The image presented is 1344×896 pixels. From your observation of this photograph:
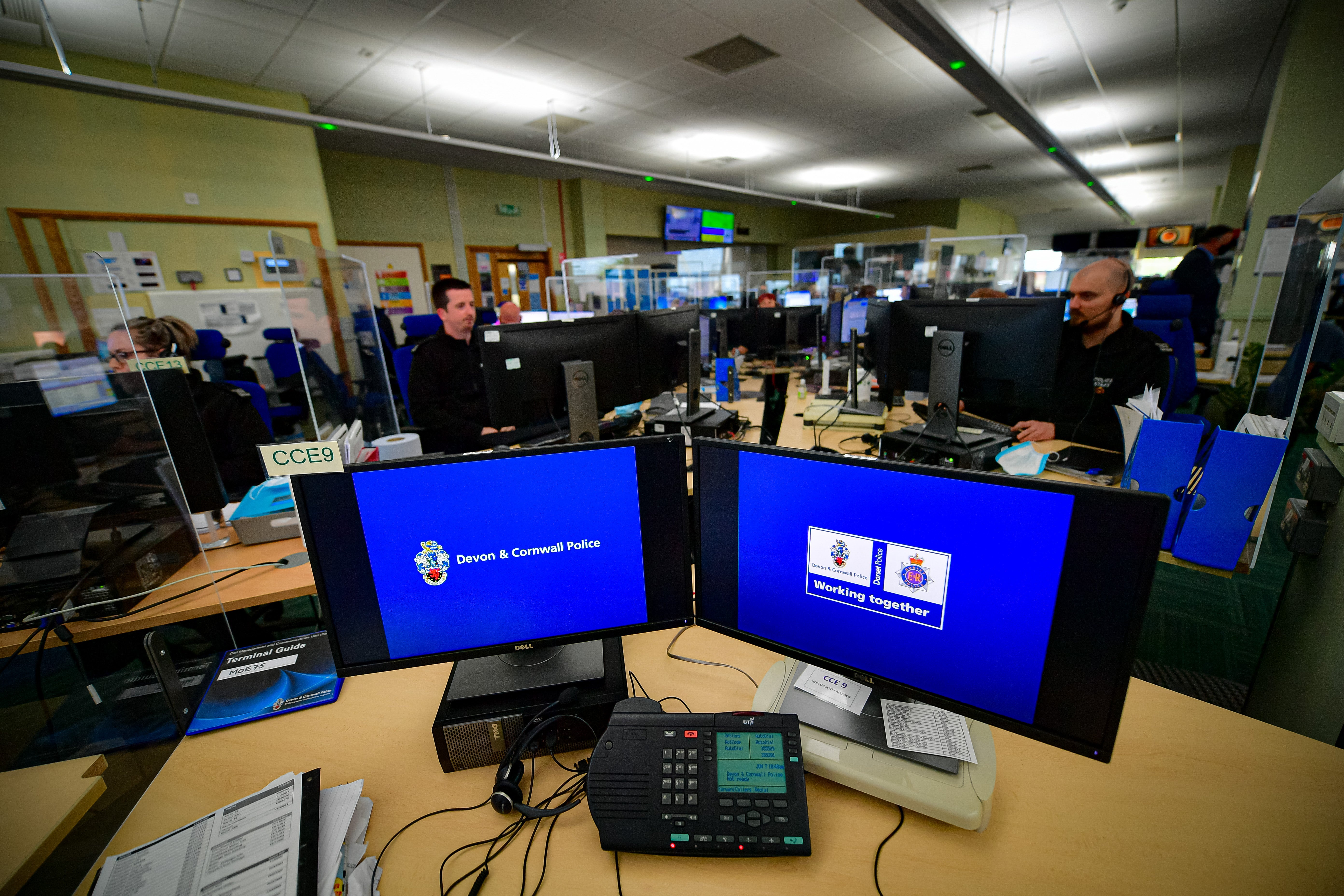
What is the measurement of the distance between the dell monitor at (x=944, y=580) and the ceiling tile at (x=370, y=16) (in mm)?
4050

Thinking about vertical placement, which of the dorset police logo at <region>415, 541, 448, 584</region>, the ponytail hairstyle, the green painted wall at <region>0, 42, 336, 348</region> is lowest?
the dorset police logo at <region>415, 541, 448, 584</region>

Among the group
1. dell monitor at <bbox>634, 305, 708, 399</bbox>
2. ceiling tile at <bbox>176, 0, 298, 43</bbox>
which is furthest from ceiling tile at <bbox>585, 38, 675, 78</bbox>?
dell monitor at <bbox>634, 305, 708, 399</bbox>

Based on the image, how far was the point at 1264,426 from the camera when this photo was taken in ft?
4.34

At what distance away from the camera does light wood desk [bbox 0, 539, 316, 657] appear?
51.3 inches

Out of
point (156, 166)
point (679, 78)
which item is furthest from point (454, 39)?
point (156, 166)

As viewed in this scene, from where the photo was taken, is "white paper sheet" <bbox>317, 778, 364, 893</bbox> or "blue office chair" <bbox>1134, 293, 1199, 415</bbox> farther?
"blue office chair" <bbox>1134, 293, 1199, 415</bbox>

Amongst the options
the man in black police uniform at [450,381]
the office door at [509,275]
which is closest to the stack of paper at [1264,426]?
the man in black police uniform at [450,381]

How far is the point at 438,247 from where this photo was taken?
7234 mm

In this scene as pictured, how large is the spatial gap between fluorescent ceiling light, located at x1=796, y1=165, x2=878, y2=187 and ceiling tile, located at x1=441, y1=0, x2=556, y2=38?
5.53 m

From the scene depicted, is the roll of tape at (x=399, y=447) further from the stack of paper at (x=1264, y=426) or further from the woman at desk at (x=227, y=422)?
the stack of paper at (x=1264, y=426)

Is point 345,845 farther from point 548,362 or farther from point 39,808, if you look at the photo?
point 548,362

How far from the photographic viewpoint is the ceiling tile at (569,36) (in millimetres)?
3574

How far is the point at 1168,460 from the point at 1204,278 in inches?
217

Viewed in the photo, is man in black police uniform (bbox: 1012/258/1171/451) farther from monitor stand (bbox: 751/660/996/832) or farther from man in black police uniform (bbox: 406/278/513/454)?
man in black police uniform (bbox: 406/278/513/454)
